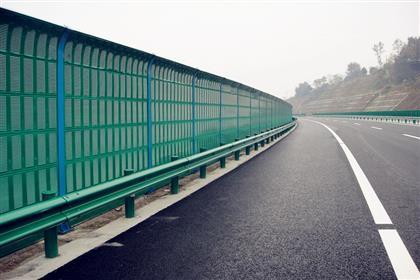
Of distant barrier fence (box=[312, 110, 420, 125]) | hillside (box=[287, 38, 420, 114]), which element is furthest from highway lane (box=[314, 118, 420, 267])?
hillside (box=[287, 38, 420, 114])

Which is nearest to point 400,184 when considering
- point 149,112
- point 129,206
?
A: point 149,112

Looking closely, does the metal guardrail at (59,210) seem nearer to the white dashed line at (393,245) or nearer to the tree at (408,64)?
the white dashed line at (393,245)

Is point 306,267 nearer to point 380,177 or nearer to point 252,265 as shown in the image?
point 252,265

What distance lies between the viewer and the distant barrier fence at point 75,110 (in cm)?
477

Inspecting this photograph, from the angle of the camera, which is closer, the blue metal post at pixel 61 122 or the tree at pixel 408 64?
the blue metal post at pixel 61 122

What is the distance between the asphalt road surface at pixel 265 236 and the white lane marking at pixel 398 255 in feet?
0.19

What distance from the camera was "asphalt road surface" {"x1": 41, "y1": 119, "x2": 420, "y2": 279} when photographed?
13.1 ft

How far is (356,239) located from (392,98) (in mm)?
102065

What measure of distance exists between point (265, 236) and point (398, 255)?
1403mm

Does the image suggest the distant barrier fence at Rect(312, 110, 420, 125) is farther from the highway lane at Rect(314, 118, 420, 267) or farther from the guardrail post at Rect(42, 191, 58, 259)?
the guardrail post at Rect(42, 191, 58, 259)

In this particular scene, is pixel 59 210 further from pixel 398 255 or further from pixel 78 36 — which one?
pixel 398 255

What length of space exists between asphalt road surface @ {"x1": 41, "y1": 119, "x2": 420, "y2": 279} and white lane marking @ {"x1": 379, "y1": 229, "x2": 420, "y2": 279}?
58mm

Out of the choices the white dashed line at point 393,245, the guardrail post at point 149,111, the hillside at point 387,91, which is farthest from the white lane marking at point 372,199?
the hillside at point 387,91

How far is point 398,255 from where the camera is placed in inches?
171
